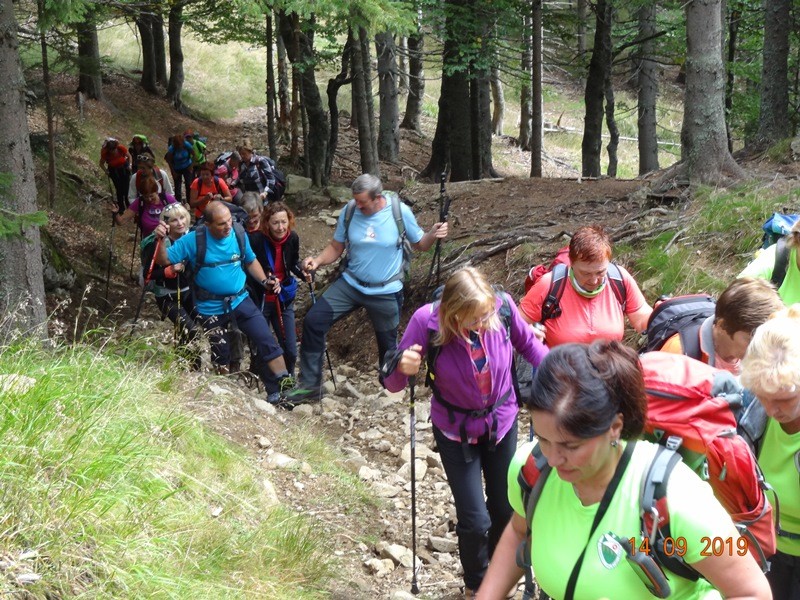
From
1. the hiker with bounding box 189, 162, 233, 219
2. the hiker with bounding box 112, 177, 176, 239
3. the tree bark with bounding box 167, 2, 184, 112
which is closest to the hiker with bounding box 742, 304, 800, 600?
the hiker with bounding box 112, 177, 176, 239

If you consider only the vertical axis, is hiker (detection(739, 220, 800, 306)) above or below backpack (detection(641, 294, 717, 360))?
above

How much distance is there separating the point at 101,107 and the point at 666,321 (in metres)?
25.7

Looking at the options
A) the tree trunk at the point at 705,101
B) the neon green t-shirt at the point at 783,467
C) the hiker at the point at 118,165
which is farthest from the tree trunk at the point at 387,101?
the neon green t-shirt at the point at 783,467

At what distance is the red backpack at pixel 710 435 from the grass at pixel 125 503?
2.20m

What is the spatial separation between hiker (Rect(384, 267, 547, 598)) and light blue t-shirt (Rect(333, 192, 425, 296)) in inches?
141

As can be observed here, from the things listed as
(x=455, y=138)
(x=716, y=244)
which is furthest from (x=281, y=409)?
(x=455, y=138)

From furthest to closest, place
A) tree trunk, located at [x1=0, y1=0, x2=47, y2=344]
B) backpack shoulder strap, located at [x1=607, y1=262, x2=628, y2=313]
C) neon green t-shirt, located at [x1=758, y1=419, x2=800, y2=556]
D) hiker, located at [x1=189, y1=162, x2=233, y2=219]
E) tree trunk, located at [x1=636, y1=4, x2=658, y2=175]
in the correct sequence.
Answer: tree trunk, located at [x1=636, y1=4, x2=658, y2=175]
hiker, located at [x1=189, y1=162, x2=233, y2=219]
tree trunk, located at [x1=0, y1=0, x2=47, y2=344]
backpack shoulder strap, located at [x1=607, y1=262, x2=628, y2=313]
neon green t-shirt, located at [x1=758, y1=419, x2=800, y2=556]

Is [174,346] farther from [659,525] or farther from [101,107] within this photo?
[101,107]

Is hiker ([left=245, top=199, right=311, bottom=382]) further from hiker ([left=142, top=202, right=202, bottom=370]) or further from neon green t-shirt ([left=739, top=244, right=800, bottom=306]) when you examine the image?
neon green t-shirt ([left=739, top=244, right=800, bottom=306])

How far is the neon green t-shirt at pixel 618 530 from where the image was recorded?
2.32m

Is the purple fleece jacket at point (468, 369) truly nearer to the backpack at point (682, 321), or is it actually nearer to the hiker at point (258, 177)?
the backpack at point (682, 321)

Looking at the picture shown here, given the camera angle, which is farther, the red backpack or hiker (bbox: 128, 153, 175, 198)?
hiker (bbox: 128, 153, 175, 198)

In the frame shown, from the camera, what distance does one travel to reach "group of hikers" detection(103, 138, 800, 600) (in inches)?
94.8

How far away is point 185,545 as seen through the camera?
4.18 meters
